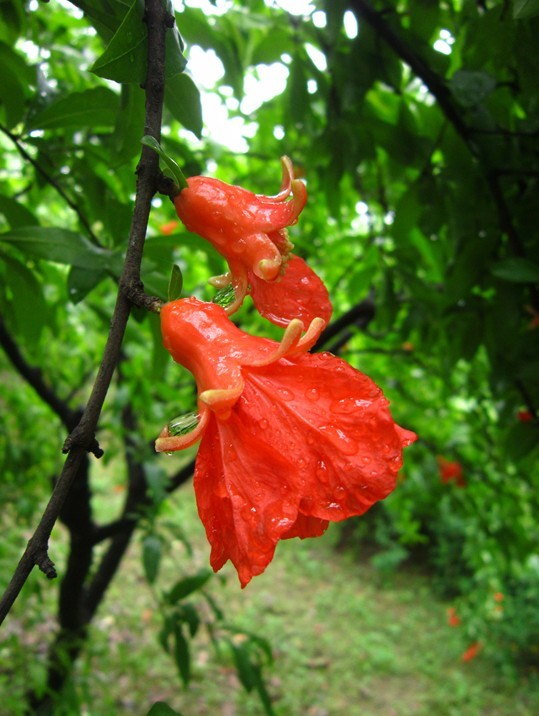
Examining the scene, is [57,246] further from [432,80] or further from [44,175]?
[432,80]

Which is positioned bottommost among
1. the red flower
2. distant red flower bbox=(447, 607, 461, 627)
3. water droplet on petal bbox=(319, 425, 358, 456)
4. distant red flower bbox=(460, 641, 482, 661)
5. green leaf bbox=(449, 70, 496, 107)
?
distant red flower bbox=(447, 607, 461, 627)

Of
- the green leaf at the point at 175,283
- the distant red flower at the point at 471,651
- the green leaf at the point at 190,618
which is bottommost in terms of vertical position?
the distant red flower at the point at 471,651

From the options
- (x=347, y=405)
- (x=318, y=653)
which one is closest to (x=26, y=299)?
(x=347, y=405)

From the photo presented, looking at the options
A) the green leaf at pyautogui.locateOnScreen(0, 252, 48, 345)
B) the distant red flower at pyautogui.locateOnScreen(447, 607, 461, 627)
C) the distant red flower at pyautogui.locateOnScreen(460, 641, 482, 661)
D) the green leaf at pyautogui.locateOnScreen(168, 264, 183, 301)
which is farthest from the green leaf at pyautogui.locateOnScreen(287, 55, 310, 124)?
the distant red flower at pyautogui.locateOnScreen(447, 607, 461, 627)

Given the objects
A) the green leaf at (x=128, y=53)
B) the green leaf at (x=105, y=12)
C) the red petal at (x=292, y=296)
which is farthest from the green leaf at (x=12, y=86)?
the red petal at (x=292, y=296)

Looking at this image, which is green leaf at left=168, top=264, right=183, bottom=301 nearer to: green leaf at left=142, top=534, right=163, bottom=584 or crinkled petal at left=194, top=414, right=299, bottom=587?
crinkled petal at left=194, top=414, right=299, bottom=587

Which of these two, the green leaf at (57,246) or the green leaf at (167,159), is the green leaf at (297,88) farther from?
the green leaf at (167,159)

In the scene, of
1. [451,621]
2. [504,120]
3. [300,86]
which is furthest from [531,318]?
[451,621]
